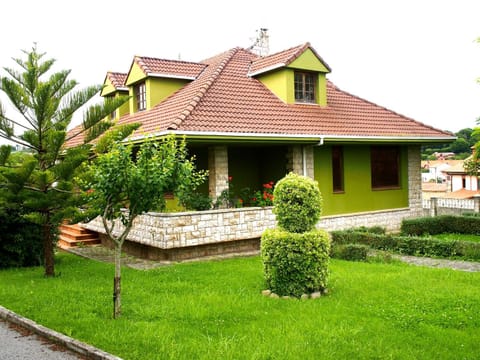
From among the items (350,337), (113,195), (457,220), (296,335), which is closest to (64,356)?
(113,195)

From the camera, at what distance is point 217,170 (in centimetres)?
1298

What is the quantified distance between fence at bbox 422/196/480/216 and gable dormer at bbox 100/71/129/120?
12.7m

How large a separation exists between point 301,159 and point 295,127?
1107 millimetres

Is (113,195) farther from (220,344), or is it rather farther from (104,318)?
(220,344)

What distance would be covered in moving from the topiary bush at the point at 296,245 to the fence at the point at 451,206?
1299 cm

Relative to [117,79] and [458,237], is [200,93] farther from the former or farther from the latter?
[458,237]

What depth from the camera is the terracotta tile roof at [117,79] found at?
18.8 meters

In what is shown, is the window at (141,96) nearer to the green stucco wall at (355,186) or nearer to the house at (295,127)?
the house at (295,127)

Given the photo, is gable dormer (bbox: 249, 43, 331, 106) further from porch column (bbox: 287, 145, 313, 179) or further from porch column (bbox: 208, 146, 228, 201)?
porch column (bbox: 208, 146, 228, 201)

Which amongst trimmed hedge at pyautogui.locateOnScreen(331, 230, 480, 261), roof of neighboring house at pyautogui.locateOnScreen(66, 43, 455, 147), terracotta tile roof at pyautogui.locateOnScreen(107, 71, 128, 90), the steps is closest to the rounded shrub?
roof of neighboring house at pyautogui.locateOnScreen(66, 43, 455, 147)

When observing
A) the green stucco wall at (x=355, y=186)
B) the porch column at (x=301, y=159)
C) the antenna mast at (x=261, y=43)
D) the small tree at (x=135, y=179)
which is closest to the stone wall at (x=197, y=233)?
the porch column at (x=301, y=159)

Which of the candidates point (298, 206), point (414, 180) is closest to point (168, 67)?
point (414, 180)

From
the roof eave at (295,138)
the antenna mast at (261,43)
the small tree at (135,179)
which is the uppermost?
→ the antenna mast at (261,43)

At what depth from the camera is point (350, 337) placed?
5.73 m
